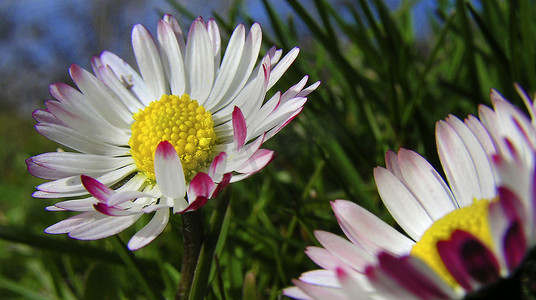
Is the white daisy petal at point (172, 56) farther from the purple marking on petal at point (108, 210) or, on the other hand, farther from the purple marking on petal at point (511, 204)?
the purple marking on petal at point (511, 204)

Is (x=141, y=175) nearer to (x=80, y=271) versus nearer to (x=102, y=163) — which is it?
(x=102, y=163)

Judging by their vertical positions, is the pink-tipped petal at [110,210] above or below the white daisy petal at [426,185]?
above

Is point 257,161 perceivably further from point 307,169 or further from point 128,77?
point 307,169

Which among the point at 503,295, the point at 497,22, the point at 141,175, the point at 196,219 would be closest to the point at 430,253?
the point at 503,295

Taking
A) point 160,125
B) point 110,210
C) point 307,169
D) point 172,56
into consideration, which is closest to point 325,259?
point 110,210

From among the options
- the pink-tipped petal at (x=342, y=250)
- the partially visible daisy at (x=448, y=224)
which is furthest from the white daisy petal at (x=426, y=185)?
the pink-tipped petal at (x=342, y=250)

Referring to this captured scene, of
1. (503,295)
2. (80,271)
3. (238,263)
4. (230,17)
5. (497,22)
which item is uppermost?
(230,17)
